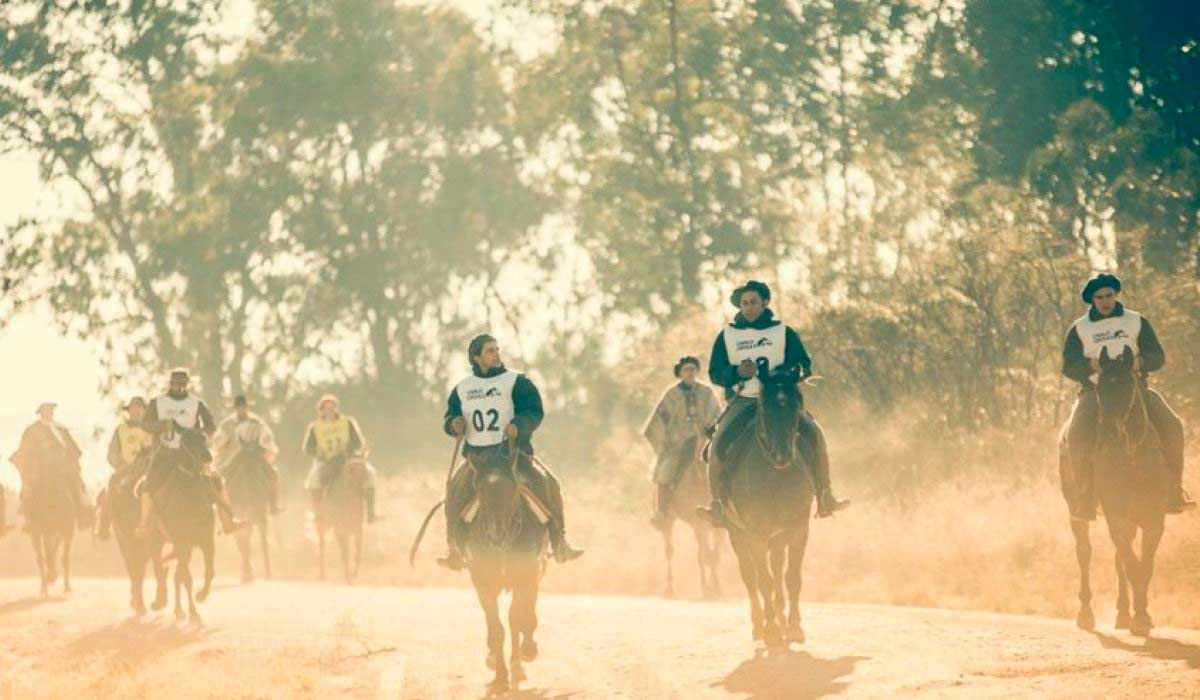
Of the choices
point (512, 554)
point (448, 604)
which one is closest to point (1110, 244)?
point (448, 604)

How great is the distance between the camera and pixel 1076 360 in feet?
52.4

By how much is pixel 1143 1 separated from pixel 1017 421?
1052cm

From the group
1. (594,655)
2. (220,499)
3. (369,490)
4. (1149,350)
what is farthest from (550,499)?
(369,490)

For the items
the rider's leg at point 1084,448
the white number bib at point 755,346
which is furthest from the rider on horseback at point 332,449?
the rider's leg at point 1084,448

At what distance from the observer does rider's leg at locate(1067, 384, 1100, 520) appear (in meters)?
15.9

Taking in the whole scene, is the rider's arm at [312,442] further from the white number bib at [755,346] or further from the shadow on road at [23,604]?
the white number bib at [755,346]

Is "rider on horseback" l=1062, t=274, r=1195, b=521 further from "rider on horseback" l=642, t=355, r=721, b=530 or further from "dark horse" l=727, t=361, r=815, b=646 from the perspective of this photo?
"rider on horseback" l=642, t=355, r=721, b=530

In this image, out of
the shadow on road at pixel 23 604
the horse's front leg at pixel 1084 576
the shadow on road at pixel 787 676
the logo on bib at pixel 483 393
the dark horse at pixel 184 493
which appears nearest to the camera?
the shadow on road at pixel 787 676

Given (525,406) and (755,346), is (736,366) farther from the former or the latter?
(525,406)

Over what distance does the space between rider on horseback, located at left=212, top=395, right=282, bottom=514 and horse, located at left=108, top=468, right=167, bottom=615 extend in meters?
7.28

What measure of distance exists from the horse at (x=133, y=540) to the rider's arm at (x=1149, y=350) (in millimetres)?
11561

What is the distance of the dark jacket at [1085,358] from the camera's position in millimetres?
15719

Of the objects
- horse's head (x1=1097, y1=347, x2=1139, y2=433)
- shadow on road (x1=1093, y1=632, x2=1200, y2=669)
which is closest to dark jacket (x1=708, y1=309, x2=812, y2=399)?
horse's head (x1=1097, y1=347, x2=1139, y2=433)

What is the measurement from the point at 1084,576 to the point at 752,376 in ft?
11.5
